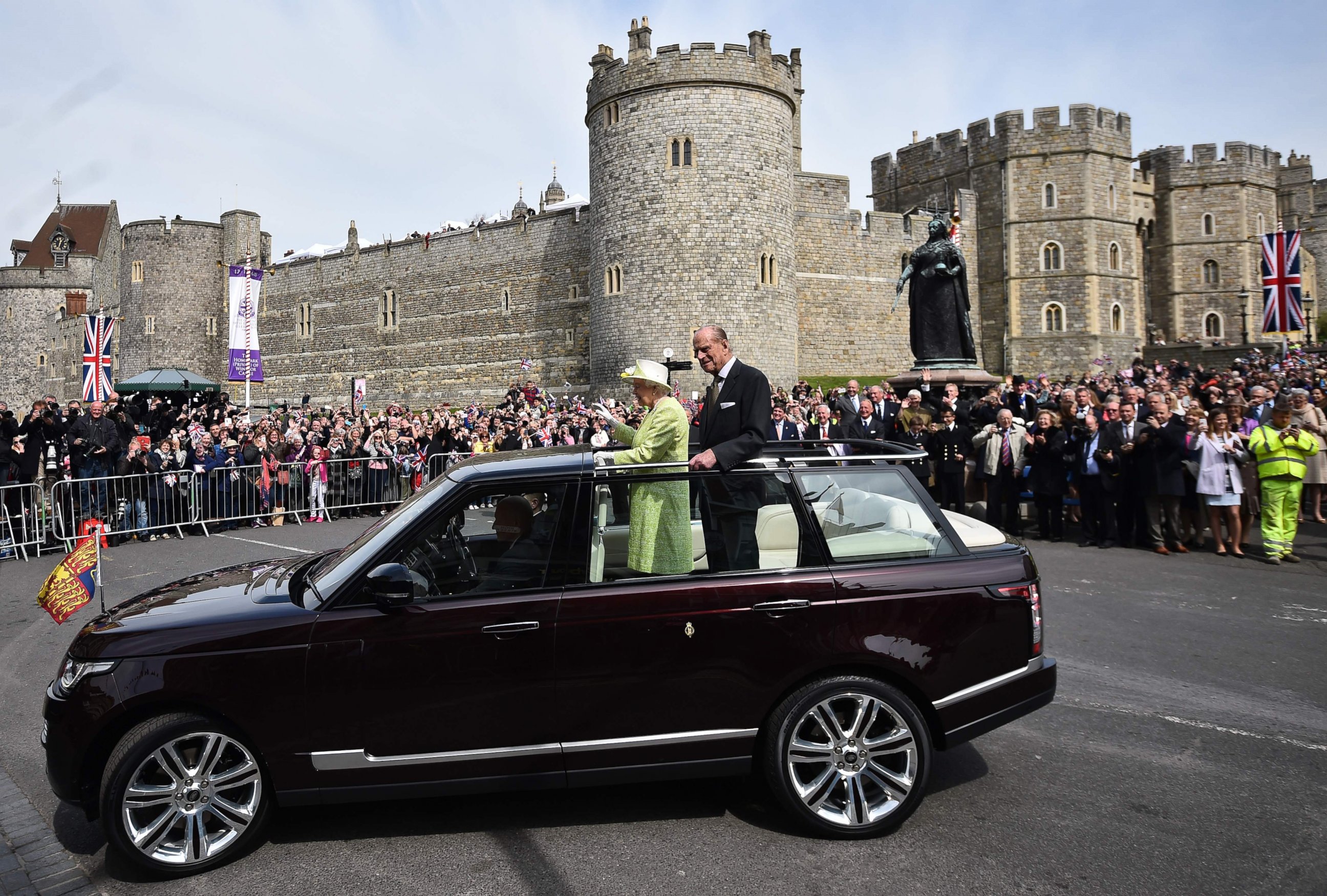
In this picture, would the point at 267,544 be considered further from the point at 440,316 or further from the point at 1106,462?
the point at 440,316

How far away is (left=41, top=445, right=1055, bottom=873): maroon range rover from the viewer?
3.41 meters

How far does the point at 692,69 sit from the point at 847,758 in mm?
29776

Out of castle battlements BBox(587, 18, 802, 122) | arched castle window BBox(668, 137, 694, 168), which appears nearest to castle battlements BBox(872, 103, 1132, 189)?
castle battlements BBox(587, 18, 802, 122)

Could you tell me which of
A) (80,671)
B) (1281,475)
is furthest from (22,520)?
(1281,475)

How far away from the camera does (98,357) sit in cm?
1933

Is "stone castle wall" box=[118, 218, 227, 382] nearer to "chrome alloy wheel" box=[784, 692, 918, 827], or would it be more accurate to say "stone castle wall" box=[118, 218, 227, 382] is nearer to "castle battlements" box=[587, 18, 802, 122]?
"castle battlements" box=[587, 18, 802, 122]

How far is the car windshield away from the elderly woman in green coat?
2.64ft

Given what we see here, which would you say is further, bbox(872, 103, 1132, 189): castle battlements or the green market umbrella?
bbox(872, 103, 1132, 189): castle battlements

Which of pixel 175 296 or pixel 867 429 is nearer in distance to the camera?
pixel 867 429

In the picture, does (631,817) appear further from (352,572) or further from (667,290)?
(667,290)

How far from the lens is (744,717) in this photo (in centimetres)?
359

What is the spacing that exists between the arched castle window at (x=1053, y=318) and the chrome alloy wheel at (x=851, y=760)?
128 ft

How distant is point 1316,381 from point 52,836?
19.4 m

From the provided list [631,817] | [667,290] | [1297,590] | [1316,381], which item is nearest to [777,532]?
[631,817]
